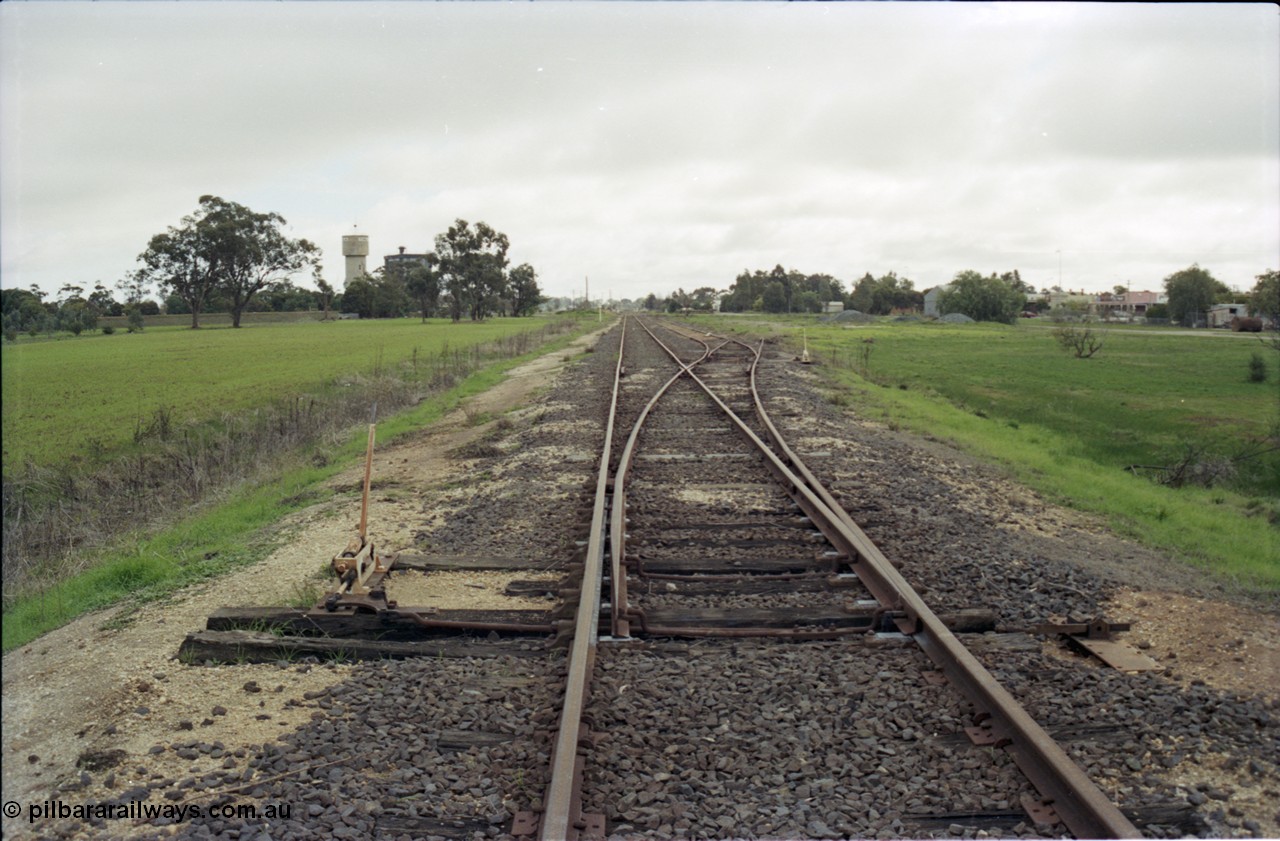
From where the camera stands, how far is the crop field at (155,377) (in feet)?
54.1

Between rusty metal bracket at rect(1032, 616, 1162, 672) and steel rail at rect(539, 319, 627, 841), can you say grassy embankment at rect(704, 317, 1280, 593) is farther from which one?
steel rail at rect(539, 319, 627, 841)

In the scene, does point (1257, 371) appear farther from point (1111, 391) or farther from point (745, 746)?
point (745, 746)

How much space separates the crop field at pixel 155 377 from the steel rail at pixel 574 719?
236 inches

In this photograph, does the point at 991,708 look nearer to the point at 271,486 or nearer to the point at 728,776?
the point at 728,776

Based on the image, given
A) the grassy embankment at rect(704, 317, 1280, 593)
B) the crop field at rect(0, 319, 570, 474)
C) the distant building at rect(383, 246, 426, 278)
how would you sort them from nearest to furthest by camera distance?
the grassy embankment at rect(704, 317, 1280, 593)
the crop field at rect(0, 319, 570, 474)
the distant building at rect(383, 246, 426, 278)

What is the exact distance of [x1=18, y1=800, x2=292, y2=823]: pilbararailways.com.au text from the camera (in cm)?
322

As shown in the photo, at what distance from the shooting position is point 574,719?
364 centimetres

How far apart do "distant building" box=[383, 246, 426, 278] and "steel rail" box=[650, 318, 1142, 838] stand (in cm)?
7136

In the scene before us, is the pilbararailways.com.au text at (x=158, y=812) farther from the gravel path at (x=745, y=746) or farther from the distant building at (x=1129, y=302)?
the distant building at (x=1129, y=302)

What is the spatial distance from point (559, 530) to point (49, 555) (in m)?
6.07

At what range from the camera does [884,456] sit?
35.2 feet

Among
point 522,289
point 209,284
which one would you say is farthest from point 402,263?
point 209,284

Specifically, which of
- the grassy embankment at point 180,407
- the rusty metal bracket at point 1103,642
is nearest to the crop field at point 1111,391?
the rusty metal bracket at point 1103,642

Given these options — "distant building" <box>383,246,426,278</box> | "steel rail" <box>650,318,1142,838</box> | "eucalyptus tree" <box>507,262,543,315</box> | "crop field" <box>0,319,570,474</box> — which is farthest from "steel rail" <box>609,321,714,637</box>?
"eucalyptus tree" <box>507,262,543,315</box>
